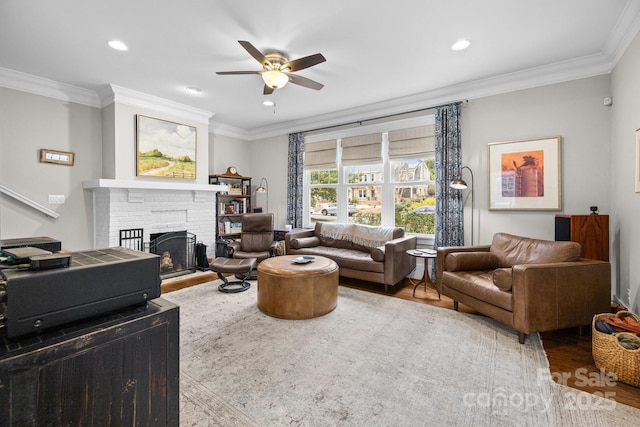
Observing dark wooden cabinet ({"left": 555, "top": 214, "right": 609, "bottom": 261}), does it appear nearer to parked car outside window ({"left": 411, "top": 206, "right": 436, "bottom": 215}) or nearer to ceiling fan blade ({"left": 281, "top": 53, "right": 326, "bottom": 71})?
parked car outside window ({"left": 411, "top": 206, "right": 436, "bottom": 215})

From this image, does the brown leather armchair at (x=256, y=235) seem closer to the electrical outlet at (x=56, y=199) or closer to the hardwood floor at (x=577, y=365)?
the electrical outlet at (x=56, y=199)

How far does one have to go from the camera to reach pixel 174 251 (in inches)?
188

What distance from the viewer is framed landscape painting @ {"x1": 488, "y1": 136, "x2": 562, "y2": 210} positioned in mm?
3465

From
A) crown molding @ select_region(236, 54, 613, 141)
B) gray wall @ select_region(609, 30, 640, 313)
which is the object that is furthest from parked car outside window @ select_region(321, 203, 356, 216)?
gray wall @ select_region(609, 30, 640, 313)

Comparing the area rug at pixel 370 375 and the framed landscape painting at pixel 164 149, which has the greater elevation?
the framed landscape painting at pixel 164 149

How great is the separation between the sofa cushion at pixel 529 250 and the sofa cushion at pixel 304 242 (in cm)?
261

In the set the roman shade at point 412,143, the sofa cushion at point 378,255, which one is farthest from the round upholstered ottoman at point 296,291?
the roman shade at point 412,143

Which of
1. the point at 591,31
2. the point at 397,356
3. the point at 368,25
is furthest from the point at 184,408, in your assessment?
the point at 591,31

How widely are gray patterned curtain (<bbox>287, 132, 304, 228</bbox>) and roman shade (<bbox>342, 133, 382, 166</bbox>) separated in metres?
0.94

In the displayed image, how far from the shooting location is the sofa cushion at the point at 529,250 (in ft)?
8.71

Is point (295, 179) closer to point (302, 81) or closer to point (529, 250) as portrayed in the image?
point (302, 81)

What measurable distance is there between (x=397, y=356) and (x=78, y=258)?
2.13 meters

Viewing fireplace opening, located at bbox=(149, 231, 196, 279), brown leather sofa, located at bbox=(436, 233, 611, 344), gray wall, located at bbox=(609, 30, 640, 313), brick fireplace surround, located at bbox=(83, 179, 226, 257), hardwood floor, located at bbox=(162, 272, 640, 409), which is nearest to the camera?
hardwood floor, located at bbox=(162, 272, 640, 409)

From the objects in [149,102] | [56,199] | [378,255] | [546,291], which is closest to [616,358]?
[546,291]
